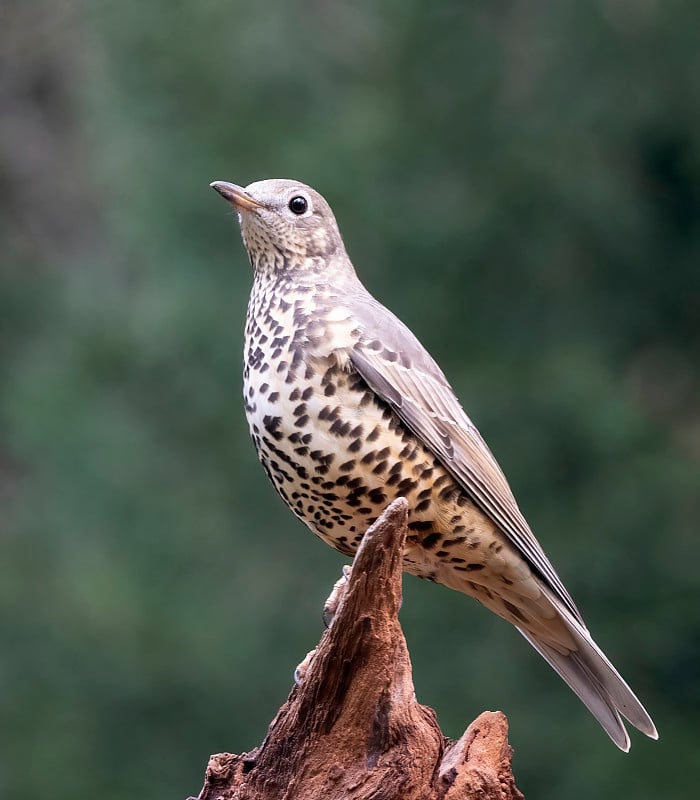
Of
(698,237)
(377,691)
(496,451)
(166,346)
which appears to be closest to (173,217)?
(166,346)

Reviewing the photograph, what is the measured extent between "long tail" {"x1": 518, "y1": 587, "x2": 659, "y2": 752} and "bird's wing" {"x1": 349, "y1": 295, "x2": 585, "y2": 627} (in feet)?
0.21

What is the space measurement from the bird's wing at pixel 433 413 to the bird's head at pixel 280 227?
0.27 meters

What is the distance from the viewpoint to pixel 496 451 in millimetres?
6980

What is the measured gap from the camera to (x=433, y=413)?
387cm

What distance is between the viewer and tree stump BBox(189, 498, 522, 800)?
11.0 feet

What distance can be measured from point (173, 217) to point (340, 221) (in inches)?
44.4

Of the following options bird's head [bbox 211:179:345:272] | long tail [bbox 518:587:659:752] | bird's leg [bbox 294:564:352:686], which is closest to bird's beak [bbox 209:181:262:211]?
bird's head [bbox 211:179:345:272]

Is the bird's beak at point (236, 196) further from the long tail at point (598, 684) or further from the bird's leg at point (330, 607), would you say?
the long tail at point (598, 684)

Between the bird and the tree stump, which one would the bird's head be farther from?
the tree stump

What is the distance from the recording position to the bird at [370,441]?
3660 millimetres

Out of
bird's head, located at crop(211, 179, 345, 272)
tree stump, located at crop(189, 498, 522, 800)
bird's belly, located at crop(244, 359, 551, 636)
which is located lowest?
tree stump, located at crop(189, 498, 522, 800)

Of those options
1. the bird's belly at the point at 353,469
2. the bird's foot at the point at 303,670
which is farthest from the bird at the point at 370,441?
the bird's foot at the point at 303,670

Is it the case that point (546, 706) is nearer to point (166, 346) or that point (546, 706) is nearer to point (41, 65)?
point (166, 346)

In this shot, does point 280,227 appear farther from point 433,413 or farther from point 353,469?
point 353,469
